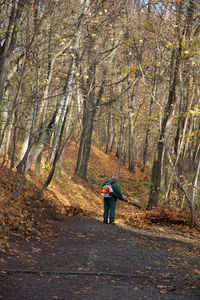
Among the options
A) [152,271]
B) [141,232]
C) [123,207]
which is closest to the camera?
[152,271]

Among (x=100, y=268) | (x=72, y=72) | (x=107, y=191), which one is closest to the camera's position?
(x=100, y=268)

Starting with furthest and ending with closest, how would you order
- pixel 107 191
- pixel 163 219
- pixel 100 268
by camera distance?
pixel 163 219 → pixel 107 191 → pixel 100 268

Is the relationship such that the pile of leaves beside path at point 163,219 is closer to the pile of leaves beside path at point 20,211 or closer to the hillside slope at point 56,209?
the hillside slope at point 56,209

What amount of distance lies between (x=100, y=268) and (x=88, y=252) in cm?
134

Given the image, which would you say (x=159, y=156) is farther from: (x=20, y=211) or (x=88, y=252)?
(x=88, y=252)

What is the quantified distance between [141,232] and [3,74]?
6.43 metres

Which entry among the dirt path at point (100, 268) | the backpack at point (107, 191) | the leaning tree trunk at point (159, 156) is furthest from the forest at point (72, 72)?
the dirt path at point (100, 268)

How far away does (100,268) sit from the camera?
6555 mm

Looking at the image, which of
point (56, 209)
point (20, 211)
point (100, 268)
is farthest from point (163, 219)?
point (100, 268)

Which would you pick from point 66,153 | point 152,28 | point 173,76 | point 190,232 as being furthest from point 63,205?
point 66,153

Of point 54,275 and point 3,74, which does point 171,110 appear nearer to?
point 3,74

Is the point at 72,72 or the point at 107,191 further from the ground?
the point at 72,72

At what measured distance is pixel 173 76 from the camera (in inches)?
595

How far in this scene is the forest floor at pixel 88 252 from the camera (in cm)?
519
